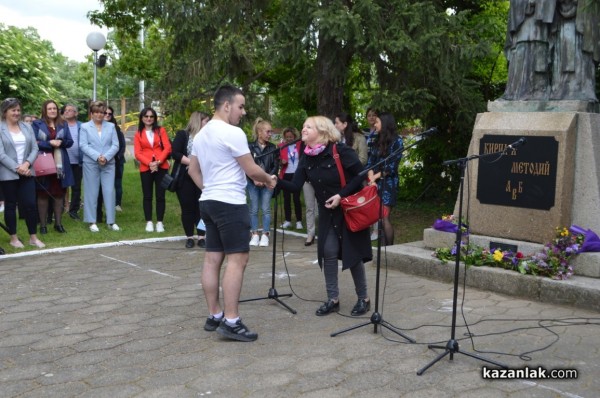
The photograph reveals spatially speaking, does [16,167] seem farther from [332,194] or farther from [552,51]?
[552,51]

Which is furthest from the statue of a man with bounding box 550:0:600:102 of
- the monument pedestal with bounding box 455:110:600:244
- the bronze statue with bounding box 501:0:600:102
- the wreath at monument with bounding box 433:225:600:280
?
the wreath at monument with bounding box 433:225:600:280

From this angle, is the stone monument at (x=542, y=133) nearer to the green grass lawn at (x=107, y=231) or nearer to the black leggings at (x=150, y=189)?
the black leggings at (x=150, y=189)

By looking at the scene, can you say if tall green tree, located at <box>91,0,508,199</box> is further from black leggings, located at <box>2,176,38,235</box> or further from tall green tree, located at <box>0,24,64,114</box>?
tall green tree, located at <box>0,24,64,114</box>

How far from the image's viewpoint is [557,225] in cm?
717

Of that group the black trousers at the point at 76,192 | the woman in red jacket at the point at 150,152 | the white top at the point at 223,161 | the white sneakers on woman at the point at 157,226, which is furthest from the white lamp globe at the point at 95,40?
the white top at the point at 223,161

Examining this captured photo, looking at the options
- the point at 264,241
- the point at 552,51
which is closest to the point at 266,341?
the point at 264,241

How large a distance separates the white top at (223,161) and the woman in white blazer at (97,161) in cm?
550

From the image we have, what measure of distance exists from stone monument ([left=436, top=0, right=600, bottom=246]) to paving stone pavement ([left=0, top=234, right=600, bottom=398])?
42.1 inches

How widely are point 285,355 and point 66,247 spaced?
203 inches

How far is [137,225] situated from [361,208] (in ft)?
20.7

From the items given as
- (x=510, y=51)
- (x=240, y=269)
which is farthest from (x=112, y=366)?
(x=510, y=51)

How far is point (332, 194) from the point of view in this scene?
6043mm

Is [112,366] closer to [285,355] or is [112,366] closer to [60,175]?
[285,355]

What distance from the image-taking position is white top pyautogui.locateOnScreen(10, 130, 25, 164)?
905 cm
